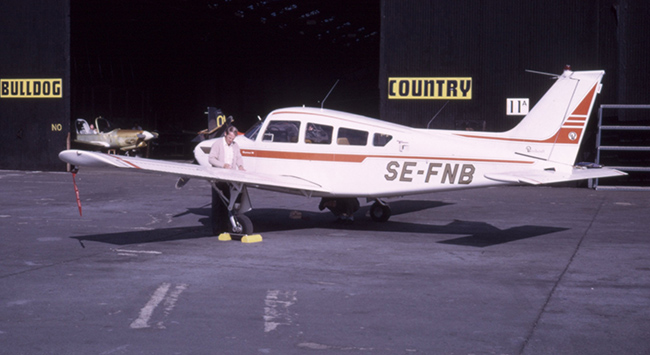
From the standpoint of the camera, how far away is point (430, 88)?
83.5 feet

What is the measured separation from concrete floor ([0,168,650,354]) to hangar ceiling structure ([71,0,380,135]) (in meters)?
24.2

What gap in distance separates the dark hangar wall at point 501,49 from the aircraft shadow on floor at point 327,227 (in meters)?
8.93

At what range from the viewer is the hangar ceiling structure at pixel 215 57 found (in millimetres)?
40406

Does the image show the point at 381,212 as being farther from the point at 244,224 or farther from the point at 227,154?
the point at 227,154

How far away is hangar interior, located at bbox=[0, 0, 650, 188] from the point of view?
79.1 ft

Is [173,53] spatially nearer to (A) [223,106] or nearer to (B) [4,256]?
(A) [223,106]

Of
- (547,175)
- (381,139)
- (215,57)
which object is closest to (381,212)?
(381,139)

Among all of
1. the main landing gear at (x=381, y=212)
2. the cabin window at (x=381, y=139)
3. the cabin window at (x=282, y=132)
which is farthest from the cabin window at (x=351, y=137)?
the main landing gear at (x=381, y=212)

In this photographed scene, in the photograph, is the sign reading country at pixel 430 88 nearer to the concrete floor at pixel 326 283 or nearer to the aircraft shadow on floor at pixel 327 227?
the concrete floor at pixel 326 283

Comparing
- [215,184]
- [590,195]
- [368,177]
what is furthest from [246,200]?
[590,195]

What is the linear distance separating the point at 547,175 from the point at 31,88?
24864 mm

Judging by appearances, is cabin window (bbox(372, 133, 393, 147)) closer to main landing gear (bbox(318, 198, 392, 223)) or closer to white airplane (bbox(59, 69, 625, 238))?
white airplane (bbox(59, 69, 625, 238))

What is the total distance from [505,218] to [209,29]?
33839 mm

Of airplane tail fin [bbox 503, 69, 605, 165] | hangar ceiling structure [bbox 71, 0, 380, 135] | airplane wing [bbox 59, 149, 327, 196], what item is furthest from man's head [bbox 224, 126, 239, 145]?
hangar ceiling structure [bbox 71, 0, 380, 135]
